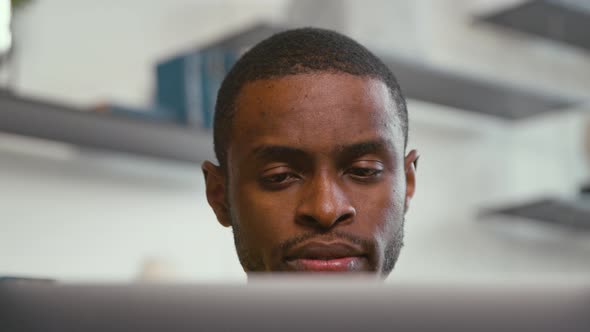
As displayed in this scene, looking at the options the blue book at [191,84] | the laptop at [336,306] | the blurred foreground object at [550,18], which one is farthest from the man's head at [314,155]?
the blurred foreground object at [550,18]

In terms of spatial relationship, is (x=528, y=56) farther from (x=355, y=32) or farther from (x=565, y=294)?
(x=565, y=294)

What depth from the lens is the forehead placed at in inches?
28.7

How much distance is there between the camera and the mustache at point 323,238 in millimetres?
710

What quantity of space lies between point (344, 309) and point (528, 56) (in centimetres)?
269

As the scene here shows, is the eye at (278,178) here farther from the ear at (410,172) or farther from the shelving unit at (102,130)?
the shelving unit at (102,130)

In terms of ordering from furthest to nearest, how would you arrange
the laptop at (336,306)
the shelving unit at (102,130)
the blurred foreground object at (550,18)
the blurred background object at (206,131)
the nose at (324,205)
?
the blurred foreground object at (550,18) → the blurred background object at (206,131) → the shelving unit at (102,130) → the nose at (324,205) → the laptop at (336,306)

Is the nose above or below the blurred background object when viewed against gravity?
below

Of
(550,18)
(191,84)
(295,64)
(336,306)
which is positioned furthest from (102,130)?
(336,306)

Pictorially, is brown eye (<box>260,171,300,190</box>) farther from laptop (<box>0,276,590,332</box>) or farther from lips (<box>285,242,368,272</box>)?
laptop (<box>0,276,590,332</box>)

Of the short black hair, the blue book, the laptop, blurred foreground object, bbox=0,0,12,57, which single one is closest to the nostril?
the short black hair

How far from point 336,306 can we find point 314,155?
0.49 meters

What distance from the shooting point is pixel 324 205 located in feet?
2.30

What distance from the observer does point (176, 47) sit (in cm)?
210

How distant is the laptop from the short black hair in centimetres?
54
